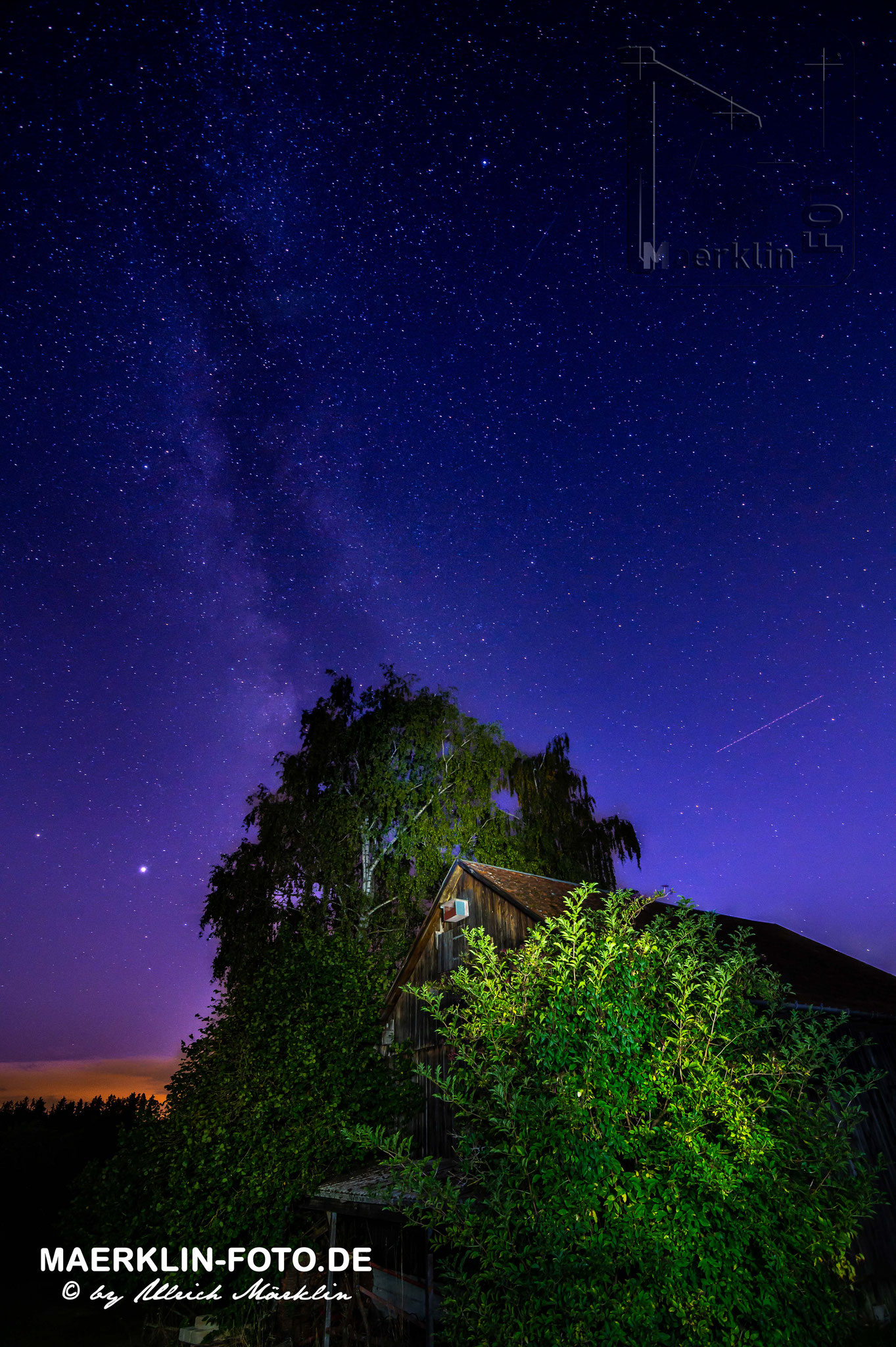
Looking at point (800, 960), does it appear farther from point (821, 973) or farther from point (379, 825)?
point (379, 825)

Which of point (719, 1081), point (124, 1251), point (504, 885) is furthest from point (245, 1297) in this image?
point (719, 1081)

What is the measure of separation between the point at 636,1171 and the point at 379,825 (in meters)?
17.7

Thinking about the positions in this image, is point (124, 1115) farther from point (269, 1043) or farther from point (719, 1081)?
point (719, 1081)

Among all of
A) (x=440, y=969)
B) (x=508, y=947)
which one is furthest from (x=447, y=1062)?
(x=508, y=947)

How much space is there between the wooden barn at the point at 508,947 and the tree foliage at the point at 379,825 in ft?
15.5

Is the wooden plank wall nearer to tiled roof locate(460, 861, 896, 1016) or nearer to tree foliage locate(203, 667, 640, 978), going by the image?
tiled roof locate(460, 861, 896, 1016)

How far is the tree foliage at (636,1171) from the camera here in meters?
5.37

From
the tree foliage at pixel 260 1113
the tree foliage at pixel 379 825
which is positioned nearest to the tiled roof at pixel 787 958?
the tree foliage at pixel 260 1113

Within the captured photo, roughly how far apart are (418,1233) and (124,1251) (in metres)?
5.67

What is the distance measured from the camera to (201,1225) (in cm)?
1155

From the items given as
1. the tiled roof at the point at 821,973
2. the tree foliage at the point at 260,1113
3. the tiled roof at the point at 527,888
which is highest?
the tiled roof at the point at 527,888

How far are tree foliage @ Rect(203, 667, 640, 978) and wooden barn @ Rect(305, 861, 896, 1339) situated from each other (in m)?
4.73

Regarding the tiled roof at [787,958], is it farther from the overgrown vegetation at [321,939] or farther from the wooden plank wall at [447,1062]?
the overgrown vegetation at [321,939]

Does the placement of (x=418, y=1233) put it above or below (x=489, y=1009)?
below
